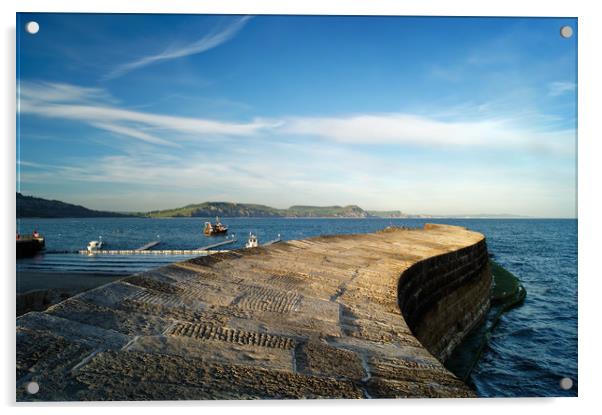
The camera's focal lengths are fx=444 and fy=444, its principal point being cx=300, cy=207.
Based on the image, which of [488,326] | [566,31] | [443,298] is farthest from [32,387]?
[488,326]

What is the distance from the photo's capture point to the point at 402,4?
4020 millimetres

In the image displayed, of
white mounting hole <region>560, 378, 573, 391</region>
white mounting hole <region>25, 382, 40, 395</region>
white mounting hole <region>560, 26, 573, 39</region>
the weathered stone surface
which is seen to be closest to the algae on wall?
white mounting hole <region>560, 378, 573, 391</region>

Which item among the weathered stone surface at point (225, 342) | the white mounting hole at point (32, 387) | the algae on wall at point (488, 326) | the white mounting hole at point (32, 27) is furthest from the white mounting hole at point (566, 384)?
the white mounting hole at point (32, 27)

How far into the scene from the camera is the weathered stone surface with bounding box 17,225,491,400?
7.32 feet

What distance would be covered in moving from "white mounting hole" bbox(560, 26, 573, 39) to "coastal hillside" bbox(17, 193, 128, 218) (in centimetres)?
498

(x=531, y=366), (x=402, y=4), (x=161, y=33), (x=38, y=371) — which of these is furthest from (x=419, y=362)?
(x=531, y=366)

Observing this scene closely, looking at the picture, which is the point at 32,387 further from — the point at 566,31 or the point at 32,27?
the point at 566,31

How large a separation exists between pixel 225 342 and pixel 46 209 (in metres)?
2.94

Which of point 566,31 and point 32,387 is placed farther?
point 566,31

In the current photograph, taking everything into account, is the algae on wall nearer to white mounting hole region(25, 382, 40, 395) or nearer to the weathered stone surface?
the weathered stone surface

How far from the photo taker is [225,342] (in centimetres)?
269

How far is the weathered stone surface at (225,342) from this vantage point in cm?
223

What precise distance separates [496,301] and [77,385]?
1436 centimetres
